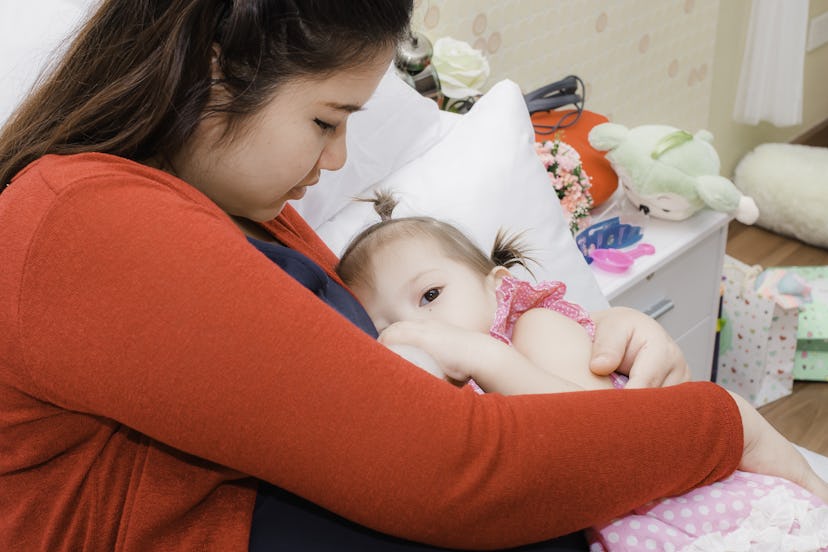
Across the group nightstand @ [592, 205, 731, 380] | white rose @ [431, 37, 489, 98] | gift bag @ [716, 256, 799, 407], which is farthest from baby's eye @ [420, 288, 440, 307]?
gift bag @ [716, 256, 799, 407]

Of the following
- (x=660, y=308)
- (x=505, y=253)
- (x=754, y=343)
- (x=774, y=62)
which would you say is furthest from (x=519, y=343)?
(x=774, y=62)

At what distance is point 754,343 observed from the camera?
2.48m

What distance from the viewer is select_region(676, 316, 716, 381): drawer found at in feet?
7.54

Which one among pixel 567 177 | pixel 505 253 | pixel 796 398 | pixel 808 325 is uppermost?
pixel 505 253

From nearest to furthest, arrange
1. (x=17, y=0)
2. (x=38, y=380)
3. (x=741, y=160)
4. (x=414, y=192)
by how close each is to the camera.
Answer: (x=38, y=380) < (x=17, y=0) < (x=414, y=192) < (x=741, y=160)

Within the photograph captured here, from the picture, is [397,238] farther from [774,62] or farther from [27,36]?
[774,62]

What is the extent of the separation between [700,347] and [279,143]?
5.78 feet

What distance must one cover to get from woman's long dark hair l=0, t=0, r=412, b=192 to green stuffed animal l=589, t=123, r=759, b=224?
131cm

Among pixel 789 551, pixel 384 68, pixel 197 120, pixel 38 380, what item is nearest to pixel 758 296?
pixel 789 551

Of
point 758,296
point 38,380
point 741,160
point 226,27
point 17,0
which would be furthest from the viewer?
point 741,160

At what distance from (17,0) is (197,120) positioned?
0.67m

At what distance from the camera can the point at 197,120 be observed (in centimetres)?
85

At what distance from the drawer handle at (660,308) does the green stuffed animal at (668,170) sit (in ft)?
0.67

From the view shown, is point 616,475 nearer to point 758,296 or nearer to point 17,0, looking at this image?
point 17,0
